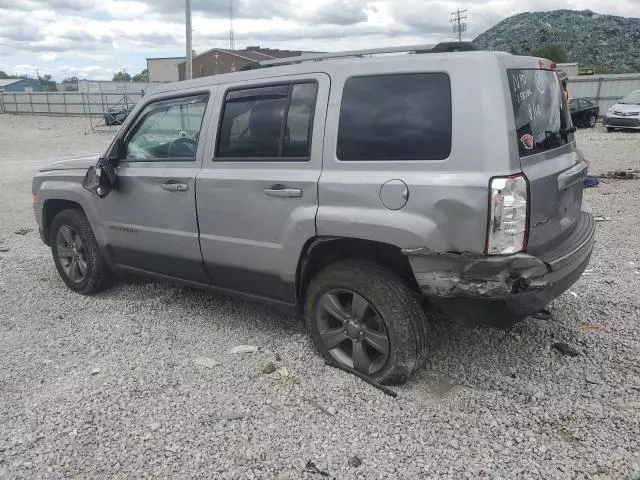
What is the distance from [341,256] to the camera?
3607 millimetres

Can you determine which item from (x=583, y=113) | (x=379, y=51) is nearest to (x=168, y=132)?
(x=379, y=51)

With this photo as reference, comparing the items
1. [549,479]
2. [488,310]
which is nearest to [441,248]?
[488,310]

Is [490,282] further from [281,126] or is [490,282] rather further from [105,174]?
[105,174]

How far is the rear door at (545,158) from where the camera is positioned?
9.87 ft

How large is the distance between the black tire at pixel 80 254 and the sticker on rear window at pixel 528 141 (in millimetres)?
3763

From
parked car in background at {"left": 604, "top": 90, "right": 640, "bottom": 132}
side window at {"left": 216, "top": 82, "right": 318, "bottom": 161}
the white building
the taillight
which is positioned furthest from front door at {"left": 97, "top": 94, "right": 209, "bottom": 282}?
the white building

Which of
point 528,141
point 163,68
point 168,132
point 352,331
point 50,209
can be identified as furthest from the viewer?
point 163,68

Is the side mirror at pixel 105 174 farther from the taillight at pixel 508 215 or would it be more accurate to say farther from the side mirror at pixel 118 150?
the taillight at pixel 508 215

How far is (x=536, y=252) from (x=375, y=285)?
0.92 metres

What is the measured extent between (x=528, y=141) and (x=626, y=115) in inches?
871

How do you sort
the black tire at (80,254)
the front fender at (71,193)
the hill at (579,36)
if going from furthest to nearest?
the hill at (579,36) → the black tire at (80,254) → the front fender at (71,193)

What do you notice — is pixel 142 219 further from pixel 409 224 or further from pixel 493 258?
pixel 493 258

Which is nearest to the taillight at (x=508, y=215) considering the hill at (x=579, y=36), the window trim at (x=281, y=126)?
the window trim at (x=281, y=126)

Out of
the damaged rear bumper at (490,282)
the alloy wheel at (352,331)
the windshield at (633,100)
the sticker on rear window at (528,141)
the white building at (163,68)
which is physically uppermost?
the white building at (163,68)
